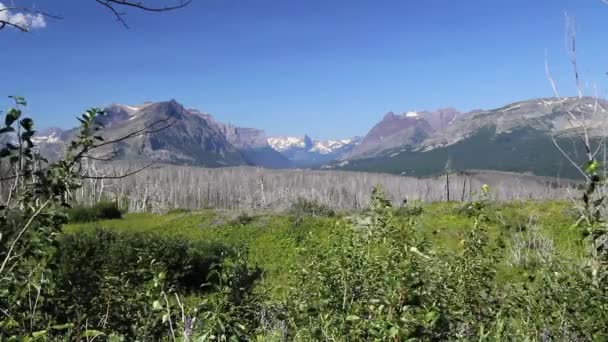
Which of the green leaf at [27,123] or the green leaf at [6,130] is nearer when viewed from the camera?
the green leaf at [6,130]

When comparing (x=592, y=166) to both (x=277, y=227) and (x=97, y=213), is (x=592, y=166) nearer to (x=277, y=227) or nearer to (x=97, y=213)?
(x=277, y=227)

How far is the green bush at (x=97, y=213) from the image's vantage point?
145ft

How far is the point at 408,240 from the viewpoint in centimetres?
471

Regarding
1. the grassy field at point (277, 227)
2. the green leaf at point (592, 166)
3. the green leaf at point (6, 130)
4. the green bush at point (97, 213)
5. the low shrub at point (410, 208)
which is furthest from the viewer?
the green bush at point (97, 213)

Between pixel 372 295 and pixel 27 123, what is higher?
pixel 27 123

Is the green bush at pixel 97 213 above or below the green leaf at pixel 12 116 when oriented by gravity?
below

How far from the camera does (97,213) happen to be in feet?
152

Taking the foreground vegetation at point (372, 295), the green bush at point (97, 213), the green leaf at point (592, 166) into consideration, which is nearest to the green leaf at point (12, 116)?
the foreground vegetation at point (372, 295)

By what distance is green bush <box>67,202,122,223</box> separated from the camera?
145 feet

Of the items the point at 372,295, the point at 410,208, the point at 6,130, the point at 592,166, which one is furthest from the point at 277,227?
the point at 6,130

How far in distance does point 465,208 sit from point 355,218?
2.14 meters

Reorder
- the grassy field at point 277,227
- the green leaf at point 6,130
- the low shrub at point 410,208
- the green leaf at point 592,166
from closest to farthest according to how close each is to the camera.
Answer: the green leaf at point 6,130 → the green leaf at point 592,166 → the low shrub at point 410,208 → the grassy field at point 277,227

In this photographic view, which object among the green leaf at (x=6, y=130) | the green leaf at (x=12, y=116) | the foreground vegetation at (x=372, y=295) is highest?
the green leaf at (x=12, y=116)

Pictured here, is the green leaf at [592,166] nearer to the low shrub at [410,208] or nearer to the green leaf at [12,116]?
the low shrub at [410,208]
